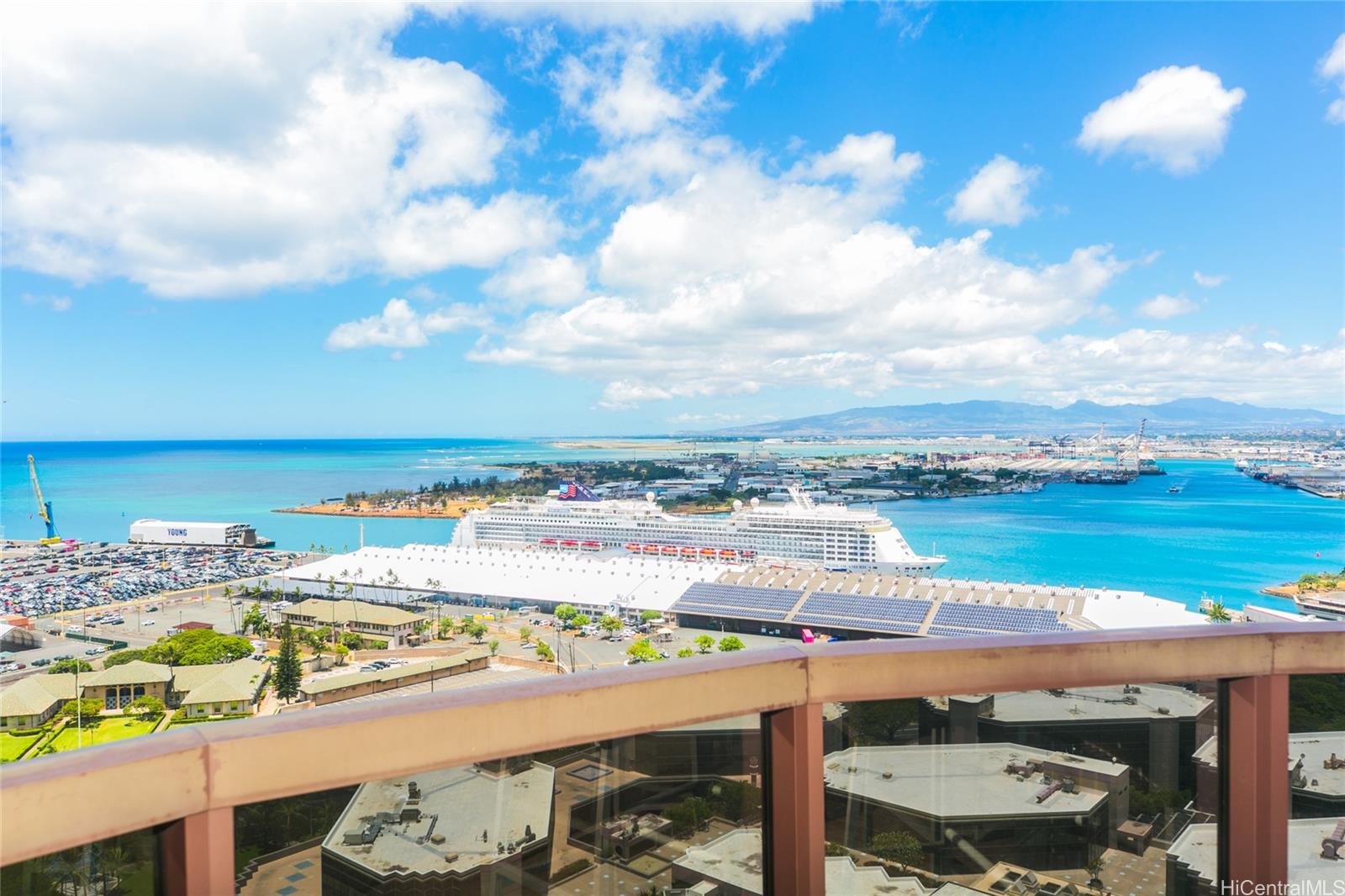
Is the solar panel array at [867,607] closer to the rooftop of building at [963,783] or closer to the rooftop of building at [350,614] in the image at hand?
the rooftop of building at [350,614]

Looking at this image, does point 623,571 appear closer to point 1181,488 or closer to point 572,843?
point 572,843

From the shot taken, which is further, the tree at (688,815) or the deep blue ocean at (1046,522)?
the deep blue ocean at (1046,522)

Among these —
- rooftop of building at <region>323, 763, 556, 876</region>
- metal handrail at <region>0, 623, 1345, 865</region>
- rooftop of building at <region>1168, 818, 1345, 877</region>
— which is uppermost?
metal handrail at <region>0, 623, 1345, 865</region>

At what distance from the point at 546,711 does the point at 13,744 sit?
11569mm

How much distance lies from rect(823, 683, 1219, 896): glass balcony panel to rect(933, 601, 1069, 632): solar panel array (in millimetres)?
13129

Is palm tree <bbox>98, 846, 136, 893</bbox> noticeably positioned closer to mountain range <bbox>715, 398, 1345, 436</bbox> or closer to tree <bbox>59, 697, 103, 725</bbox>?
tree <bbox>59, 697, 103, 725</bbox>

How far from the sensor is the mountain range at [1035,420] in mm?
94438

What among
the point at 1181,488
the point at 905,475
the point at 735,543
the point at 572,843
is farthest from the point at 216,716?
the point at 1181,488

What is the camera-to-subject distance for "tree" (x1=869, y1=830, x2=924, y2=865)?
75cm

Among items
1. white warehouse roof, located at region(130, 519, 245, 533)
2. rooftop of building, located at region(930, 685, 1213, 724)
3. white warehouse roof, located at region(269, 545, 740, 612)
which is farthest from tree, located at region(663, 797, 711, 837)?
white warehouse roof, located at region(130, 519, 245, 533)

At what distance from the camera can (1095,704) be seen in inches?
30.3

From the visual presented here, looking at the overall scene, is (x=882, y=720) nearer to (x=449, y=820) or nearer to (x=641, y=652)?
(x=449, y=820)

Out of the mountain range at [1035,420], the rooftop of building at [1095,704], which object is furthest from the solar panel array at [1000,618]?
the mountain range at [1035,420]

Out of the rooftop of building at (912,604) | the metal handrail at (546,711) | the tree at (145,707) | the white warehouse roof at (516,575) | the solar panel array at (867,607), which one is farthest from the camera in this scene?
the white warehouse roof at (516,575)
